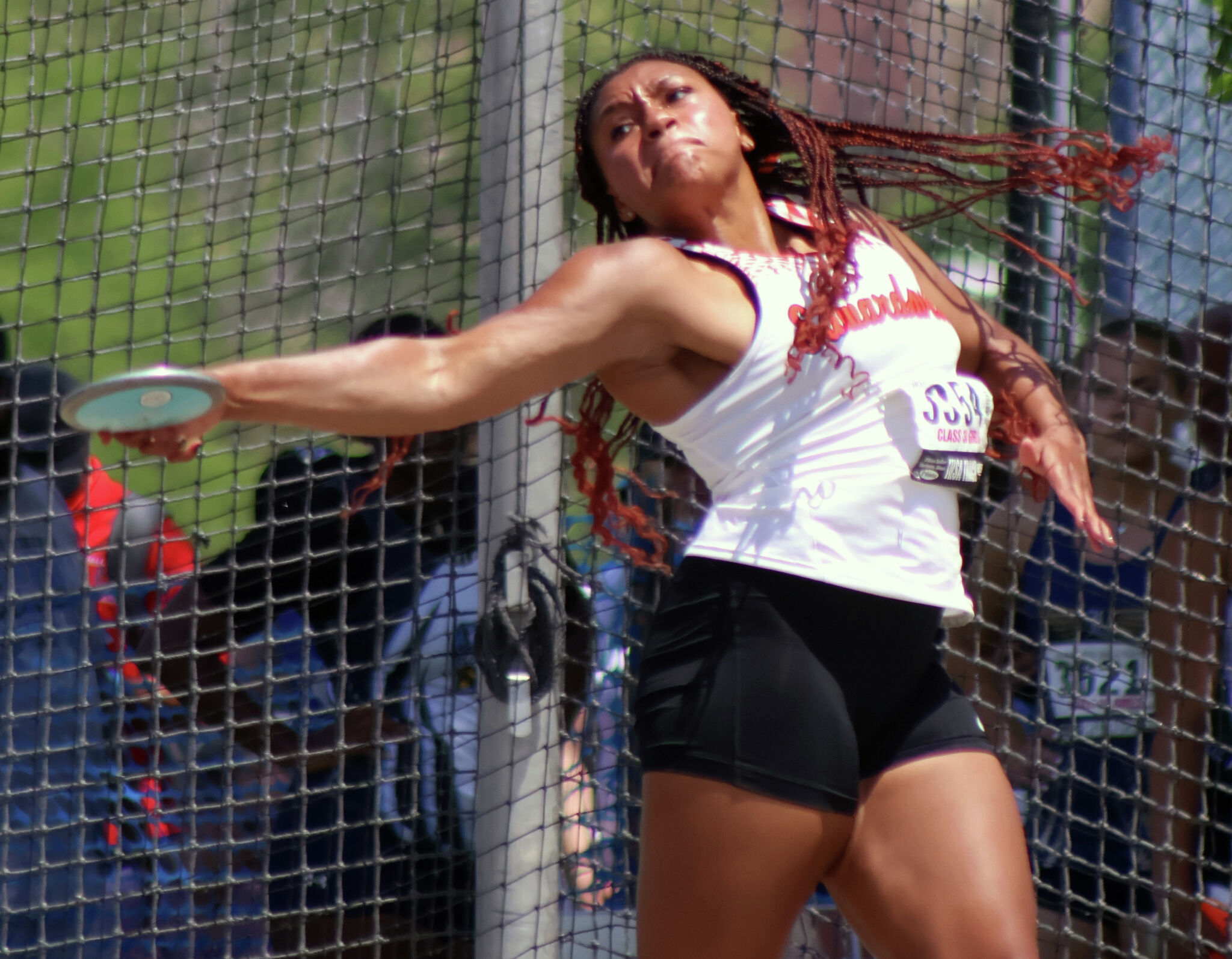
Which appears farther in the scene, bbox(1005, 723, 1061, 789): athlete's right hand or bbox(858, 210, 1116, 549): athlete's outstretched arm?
bbox(1005, 723, 1061, 789): athlete's right hand

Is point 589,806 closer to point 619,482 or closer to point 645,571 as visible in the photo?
point 645,571

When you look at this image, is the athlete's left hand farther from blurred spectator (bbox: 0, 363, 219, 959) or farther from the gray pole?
blurred spectator (bbox: 0, 363, 219, 959)

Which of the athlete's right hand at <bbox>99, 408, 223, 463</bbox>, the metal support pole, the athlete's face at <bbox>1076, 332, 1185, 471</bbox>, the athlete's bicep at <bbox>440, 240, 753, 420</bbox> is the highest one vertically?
the metal support pole

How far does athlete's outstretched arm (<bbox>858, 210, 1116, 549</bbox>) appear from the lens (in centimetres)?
222

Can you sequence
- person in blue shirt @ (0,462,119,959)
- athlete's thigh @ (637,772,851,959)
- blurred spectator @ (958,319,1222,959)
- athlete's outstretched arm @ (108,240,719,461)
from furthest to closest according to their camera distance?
blurred spectator @ (958,319,1222,959), person in blue shirt @ (0,462,119,959), athlete's thigh @ (637,772,851,959), athlete's outstretched arm @ (108,240,719,461)

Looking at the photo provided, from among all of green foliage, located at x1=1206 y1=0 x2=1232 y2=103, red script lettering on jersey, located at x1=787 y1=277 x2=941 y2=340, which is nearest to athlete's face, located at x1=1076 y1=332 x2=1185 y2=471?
green foliage, located at x1=1206 y1=0 x2=1232 y2=103

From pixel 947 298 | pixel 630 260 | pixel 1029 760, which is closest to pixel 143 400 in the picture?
pixel 630 260

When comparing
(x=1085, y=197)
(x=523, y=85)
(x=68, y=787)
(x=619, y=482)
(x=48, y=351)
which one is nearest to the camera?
(x=1085, y=197)

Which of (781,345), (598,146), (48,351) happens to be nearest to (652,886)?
(781,345)

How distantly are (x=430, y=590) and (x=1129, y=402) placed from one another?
71.6 inches

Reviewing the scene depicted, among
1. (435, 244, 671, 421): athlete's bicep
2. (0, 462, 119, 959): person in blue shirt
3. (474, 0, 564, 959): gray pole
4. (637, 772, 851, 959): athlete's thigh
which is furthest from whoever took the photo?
(0, 462, 119, 959): person in blue shirt

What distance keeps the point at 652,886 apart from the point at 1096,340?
7.17 feet

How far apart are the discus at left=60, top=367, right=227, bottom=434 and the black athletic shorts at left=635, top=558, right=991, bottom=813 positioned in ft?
2.54

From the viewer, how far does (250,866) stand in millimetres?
3508
